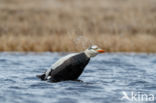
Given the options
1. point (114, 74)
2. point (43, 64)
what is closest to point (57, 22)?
point (43, 64)

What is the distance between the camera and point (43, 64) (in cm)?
1282

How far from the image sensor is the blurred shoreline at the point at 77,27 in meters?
16.3

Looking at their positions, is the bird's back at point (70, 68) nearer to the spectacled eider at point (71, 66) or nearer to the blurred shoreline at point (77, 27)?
the spectacled eider at point (71, 66)

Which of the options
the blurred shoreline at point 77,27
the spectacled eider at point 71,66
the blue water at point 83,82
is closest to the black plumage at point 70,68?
the spectacled eider at point 71,66

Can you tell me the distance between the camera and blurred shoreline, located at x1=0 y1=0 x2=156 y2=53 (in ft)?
53.6

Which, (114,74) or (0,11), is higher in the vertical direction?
(0,11)

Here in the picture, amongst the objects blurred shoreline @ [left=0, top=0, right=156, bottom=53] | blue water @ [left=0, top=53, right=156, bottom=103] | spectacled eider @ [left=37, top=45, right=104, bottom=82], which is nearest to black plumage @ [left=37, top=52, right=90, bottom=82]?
spectacled eider @ [left=37, top=45, right=104, bottom=82]

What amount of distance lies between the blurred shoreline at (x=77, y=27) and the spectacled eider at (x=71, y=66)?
167 inches

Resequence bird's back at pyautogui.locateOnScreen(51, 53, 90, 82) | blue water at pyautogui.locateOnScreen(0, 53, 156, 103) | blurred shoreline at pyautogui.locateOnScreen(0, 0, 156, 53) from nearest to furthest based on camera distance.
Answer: blue water at pyautogui.locateOnScreen(0, 53, 156, 103) < bird's back at pyautogui.locateOnScreen(51, 53, 90, 82) < blurred shoreline at pyautogui.locateOnScreen(0, 0, 156, 53)

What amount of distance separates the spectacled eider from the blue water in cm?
17

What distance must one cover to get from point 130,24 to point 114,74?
1179 cm

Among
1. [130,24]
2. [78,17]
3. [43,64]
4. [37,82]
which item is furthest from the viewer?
[78,17]

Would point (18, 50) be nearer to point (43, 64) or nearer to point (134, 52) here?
point (43, 64)

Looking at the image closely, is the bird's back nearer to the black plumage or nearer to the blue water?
the black plumage
